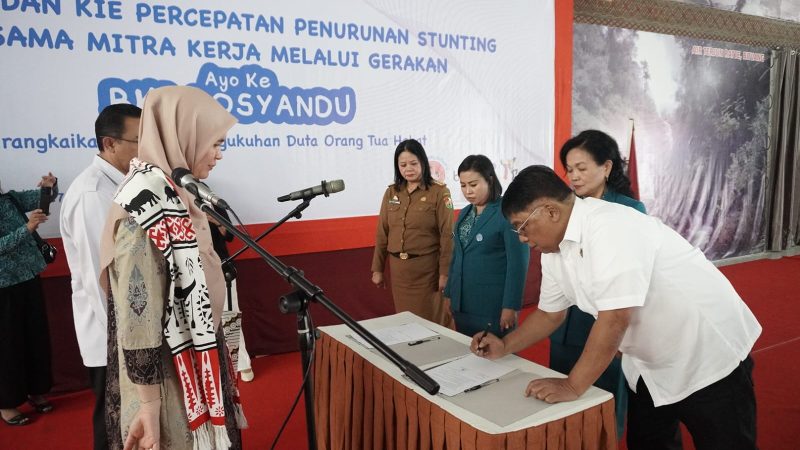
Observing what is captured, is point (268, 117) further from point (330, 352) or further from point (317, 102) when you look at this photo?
point (330, 352)

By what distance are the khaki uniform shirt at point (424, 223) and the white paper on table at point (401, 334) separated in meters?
0.77

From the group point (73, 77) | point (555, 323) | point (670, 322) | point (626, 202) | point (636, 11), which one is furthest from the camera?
point (636, 11)

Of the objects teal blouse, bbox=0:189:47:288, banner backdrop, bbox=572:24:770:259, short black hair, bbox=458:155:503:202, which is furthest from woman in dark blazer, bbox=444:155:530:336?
banner backdrop, bbox=572:24:770:259

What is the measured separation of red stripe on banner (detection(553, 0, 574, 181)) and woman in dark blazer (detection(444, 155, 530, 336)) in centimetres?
200

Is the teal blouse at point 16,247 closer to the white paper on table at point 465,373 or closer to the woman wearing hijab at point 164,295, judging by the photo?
the woman wearing hijab at point 164,295

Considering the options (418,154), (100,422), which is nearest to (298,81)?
(418,154)

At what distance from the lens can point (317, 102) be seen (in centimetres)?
304

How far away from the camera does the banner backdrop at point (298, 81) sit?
2424 millimetres

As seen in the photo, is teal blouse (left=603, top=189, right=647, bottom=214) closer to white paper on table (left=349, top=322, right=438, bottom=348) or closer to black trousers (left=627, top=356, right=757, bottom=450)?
black trousers (left=627, top=356, right=757, bottom=450)

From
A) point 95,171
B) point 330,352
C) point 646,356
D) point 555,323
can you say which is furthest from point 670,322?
point 95,171

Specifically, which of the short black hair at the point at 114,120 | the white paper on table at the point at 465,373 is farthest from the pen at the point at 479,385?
the short black hair at the point at 114,120

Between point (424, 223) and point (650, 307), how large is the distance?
4.65 feet

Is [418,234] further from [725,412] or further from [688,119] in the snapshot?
[688,119]

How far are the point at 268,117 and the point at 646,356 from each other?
2.38 m
